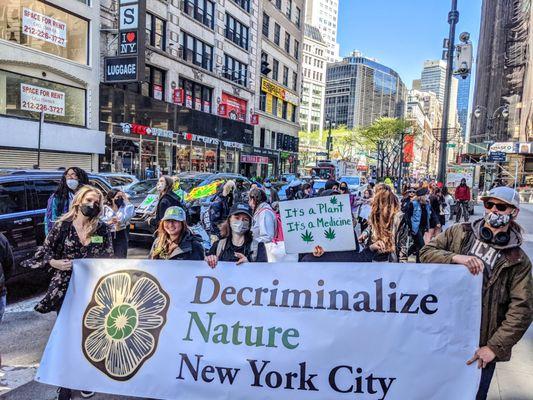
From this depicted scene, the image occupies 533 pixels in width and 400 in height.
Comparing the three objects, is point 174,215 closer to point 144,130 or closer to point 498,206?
point 498,206

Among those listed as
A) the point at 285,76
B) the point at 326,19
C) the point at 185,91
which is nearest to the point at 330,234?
the point at 185,91

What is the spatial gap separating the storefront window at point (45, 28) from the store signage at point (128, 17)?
175 cm

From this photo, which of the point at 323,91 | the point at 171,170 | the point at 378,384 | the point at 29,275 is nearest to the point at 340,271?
the point at 378,384

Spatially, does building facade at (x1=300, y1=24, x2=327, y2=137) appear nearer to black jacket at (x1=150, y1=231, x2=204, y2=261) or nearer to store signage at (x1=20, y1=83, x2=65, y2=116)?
store signage at (x1=20, y1=83, x2=65, y2=116)

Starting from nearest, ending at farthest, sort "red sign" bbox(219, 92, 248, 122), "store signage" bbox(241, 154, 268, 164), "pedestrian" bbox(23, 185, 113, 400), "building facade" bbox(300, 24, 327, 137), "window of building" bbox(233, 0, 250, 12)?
"pedestrian" bbox(23, 185, 113, 400) → "red sign" bbox(219, 92, 248, 122) → "window of building" bbox(233, 0, 250, 12) → "store signage" bbox(241, 154, 268, 164) → "building facade" bbox(300, 24, 327, 137)

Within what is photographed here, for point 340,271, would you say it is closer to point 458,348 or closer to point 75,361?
point 458,348

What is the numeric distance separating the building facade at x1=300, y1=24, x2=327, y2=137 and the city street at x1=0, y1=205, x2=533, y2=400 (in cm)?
12639

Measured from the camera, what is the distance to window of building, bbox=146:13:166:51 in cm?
2503

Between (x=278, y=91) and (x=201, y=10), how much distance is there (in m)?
15.8

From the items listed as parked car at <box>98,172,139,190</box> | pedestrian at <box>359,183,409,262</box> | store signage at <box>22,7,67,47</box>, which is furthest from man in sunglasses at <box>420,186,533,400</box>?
store signage at <box>22,7,67,47</box>

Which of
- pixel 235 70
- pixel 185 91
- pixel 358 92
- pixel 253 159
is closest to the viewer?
pixel 185 91

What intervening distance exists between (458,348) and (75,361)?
2.86 meters

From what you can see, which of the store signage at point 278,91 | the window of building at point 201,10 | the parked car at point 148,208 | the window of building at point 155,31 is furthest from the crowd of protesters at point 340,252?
the store signage at point 278,91

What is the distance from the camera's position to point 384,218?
464 cm
